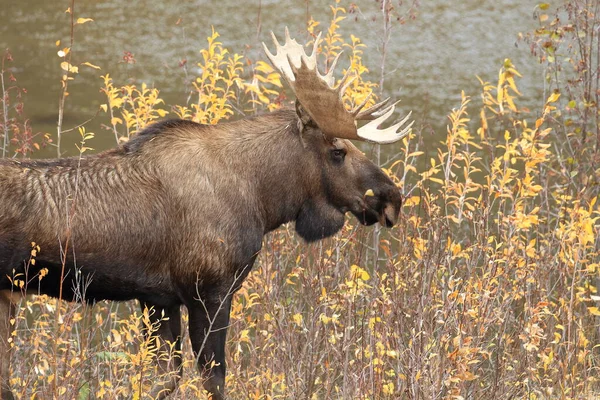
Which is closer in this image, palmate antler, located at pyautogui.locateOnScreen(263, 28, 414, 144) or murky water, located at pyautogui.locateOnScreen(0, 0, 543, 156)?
Result: palmate antler, located at pyautogui.locateOnScreen(263, 28, 414, 144)

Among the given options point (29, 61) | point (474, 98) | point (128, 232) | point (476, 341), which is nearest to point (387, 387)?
point (476, 341)

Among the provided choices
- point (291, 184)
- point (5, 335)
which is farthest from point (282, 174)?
point (5, 335)

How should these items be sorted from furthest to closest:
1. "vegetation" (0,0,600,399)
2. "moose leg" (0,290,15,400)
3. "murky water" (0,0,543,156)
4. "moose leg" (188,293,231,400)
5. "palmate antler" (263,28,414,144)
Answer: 1. "murky water" (0,0,543,156)
2. "palmate antler" (263,28,414,144)
3. "moose leg" (188,293,231,400)
4. "moose leg" (0,290,15,400)
5. "vegetation" (0,0,600,399)

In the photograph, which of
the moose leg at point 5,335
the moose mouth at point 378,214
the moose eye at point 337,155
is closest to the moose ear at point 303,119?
the moose eye at point 337,155

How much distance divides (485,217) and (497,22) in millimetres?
14304

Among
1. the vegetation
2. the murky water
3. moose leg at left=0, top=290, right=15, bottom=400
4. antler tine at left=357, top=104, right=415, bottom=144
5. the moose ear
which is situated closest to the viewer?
the vegetation

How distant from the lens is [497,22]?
19453 millimetres

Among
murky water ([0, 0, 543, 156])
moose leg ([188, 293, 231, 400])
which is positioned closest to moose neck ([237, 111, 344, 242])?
moose leg ([188, 293, 231, 400])

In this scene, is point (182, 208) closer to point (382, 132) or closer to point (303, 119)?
point (303, 119)

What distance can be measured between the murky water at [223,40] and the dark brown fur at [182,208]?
841 cm

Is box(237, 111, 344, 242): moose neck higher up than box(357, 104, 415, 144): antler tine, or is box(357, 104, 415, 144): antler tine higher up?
box(357, 104, 415, 144): antler tine

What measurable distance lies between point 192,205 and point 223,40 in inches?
494

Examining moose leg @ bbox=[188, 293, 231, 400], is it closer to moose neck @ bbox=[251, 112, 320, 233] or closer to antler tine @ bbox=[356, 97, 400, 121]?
moose neck @ bbox=[251, 112, 320, 233]

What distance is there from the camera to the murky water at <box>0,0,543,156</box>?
51.9 feet
